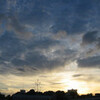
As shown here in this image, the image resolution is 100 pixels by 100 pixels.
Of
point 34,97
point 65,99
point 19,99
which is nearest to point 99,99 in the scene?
point 65,99

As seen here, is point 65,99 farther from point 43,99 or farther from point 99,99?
point 99,99

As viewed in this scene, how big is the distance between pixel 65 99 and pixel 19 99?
114 ft

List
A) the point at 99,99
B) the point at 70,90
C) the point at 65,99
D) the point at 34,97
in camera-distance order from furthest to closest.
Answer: the point at 70,90
the point at 34,97
the point at 65,99
the point at 99,99

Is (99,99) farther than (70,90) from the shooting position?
No

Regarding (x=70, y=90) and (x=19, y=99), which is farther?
(x=70, y=90)

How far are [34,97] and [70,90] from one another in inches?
2150

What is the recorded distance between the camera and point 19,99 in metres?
122

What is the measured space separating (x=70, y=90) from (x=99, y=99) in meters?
79.9

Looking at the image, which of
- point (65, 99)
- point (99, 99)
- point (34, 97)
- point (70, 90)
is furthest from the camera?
point (70, 90)

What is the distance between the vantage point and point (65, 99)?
11269 cm

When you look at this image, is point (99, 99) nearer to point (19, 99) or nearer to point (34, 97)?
point (34, 97)

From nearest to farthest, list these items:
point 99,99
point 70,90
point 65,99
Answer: point 99,99 < point 65,99 < point 70,90

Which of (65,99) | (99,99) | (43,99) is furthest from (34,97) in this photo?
(99,99)

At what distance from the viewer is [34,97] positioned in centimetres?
12006
